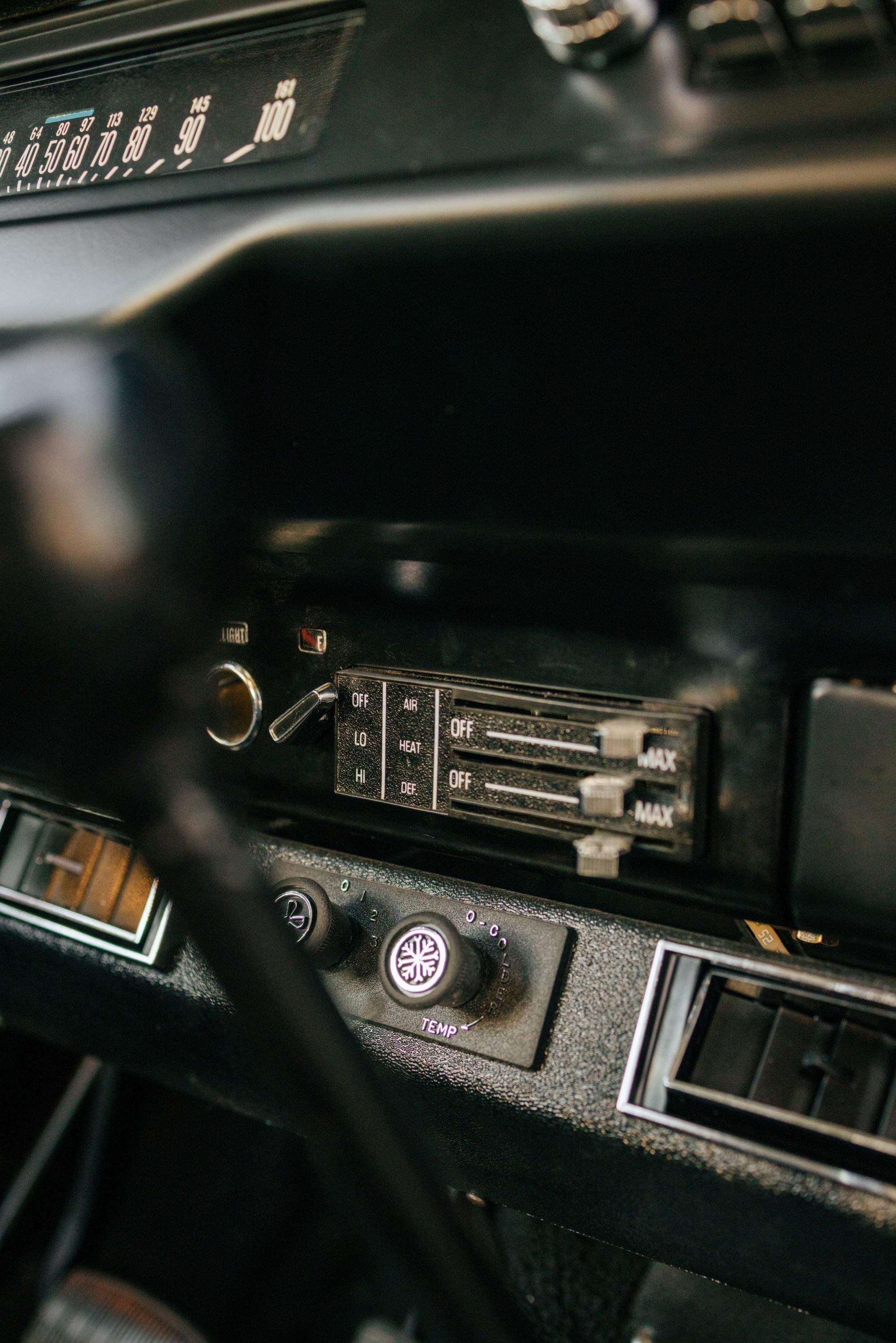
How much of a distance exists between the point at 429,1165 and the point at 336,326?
378mm

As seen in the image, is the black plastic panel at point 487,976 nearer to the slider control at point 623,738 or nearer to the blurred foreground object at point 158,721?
the slider control at point 623,738

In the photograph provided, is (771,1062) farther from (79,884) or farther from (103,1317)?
(103,1317)

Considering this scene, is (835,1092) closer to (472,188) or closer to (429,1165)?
(429,1165)

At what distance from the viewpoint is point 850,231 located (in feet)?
1.28

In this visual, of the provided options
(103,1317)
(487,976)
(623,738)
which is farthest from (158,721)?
(103,1317)

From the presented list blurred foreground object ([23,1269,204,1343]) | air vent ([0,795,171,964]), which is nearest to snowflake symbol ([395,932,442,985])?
air vent ([0,795,171,964])

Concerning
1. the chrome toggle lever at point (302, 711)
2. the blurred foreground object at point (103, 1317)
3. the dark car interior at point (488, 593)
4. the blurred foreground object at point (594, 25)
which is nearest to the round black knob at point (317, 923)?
the dark car interior at point (488, 593)

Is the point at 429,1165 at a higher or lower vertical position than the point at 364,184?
lower

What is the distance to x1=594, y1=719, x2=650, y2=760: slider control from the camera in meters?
0.57

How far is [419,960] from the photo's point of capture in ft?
2.18

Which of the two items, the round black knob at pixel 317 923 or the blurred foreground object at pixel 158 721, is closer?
the blurred foreground object at pixel 158 721

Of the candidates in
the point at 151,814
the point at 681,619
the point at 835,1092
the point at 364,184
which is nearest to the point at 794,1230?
the point at 835,1092

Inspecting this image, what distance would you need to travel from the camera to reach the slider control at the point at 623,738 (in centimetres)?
57

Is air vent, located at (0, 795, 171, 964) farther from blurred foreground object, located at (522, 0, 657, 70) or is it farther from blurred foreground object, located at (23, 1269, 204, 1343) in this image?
blurred foreground object, located at (522, 0, 657, 70)
